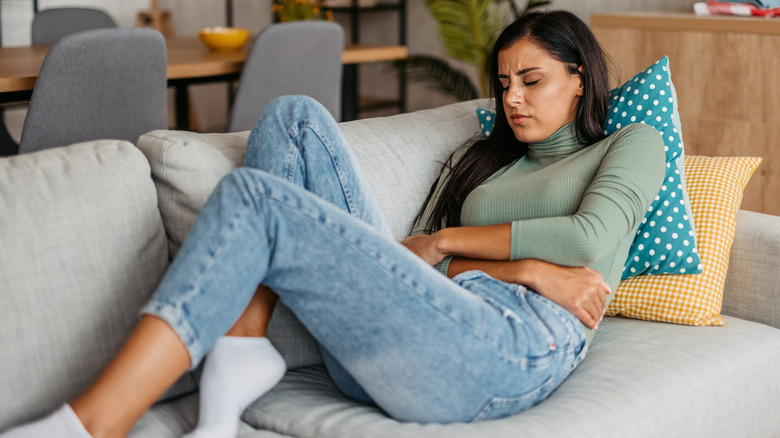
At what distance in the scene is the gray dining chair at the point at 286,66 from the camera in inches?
103

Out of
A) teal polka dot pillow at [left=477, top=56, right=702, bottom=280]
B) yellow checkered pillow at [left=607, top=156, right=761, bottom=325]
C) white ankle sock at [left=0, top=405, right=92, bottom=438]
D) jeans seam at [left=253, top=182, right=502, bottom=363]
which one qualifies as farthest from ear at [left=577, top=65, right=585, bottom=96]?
white ankle sock at [left=0, top=405, right=92, bottom=438]

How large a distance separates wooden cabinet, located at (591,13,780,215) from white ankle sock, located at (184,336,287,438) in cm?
171

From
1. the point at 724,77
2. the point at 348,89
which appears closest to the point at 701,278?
the point at 724,77

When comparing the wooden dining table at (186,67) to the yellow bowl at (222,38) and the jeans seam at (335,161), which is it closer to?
the yellow bowl at (222,38)

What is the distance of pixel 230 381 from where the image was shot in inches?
46.1

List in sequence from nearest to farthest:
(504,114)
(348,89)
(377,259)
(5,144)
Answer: (377,259) → (504,114) → (5,144) → (348,89)

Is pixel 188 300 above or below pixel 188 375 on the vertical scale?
above

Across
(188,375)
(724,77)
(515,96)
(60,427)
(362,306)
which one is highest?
(515,96)

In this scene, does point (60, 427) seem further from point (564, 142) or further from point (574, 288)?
point (564, 142)

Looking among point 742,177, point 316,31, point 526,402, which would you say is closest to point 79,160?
point 526,402

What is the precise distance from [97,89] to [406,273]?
1451 millimetres

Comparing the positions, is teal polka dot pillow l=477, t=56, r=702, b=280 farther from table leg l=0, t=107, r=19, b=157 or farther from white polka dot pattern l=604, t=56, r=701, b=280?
table leg l=0, t=107, r=19, b=157

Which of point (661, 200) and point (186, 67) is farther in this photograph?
point (186, 67)

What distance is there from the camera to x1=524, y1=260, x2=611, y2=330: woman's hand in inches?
52.7
